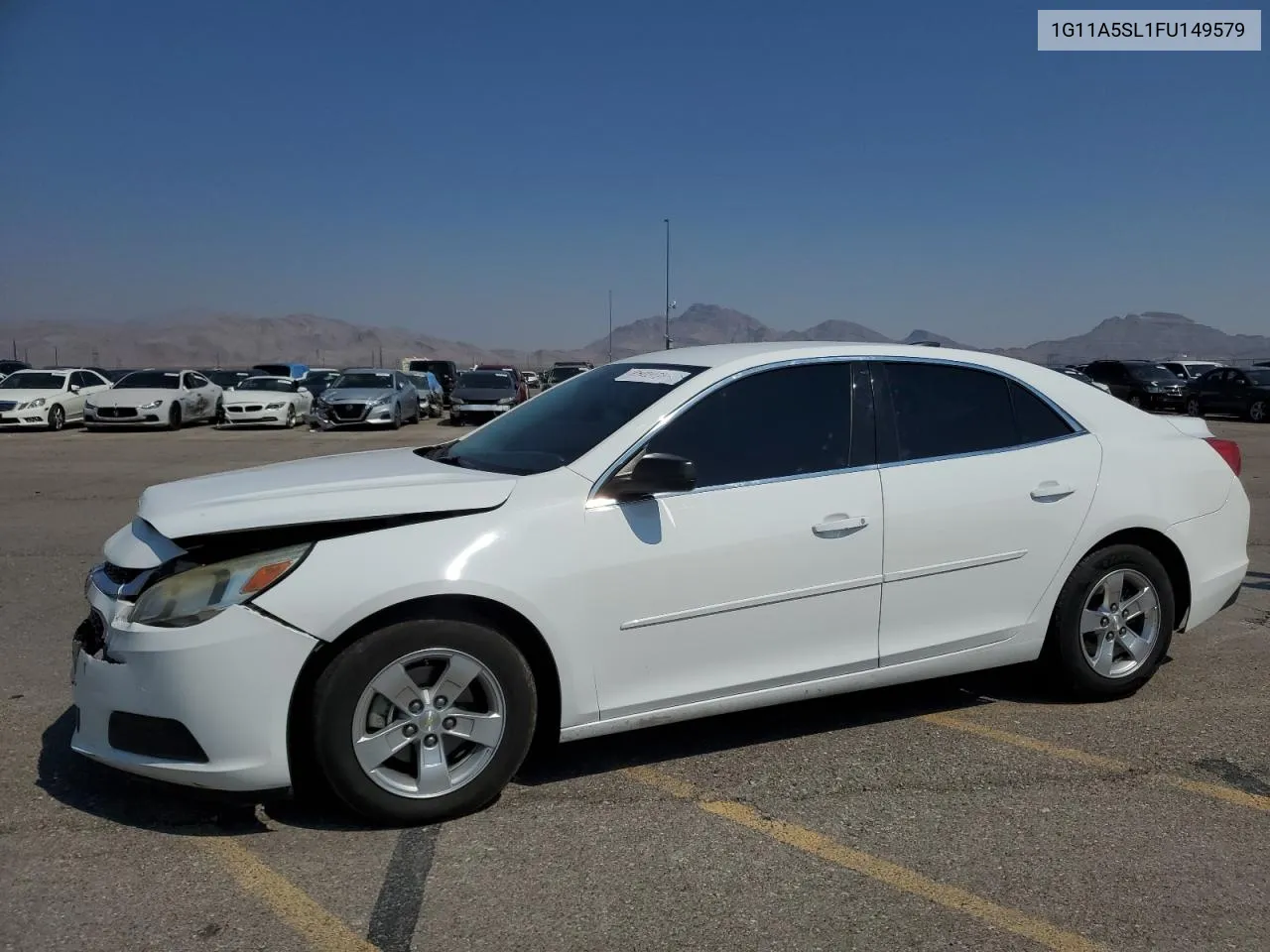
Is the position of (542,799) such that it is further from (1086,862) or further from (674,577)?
(1086,862)

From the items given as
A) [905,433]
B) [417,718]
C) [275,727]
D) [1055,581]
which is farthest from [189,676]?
[1055,581]

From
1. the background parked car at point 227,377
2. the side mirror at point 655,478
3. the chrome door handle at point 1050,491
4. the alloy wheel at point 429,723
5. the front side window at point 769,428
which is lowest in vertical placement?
the alloy wheel at point 429,723

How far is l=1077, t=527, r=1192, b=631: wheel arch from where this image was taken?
464 centimetres

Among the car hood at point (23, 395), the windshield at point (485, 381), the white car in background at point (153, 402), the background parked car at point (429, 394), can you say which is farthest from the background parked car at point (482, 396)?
the car hood at point (23, 395)

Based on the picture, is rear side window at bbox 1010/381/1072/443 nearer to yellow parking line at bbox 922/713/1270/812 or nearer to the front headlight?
yellow parking line at bbox 922/713/1270/812

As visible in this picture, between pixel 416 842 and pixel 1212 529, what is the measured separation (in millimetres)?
3872

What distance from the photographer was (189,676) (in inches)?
126

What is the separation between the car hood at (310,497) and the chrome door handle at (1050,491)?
2.26 m

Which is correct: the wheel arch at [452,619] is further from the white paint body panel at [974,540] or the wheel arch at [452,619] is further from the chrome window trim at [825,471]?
the white paint body panel at [974,540]

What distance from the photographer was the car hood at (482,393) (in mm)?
26891

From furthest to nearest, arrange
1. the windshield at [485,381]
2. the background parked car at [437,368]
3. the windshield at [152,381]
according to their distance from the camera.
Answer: the background parked car at [437,368], the windshield at [485,381], the windshield at [152,381]

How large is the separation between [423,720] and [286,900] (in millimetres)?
673

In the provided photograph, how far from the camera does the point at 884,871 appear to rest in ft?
10.5

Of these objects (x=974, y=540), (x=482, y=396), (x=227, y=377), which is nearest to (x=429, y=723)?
(x=974, y=540)
